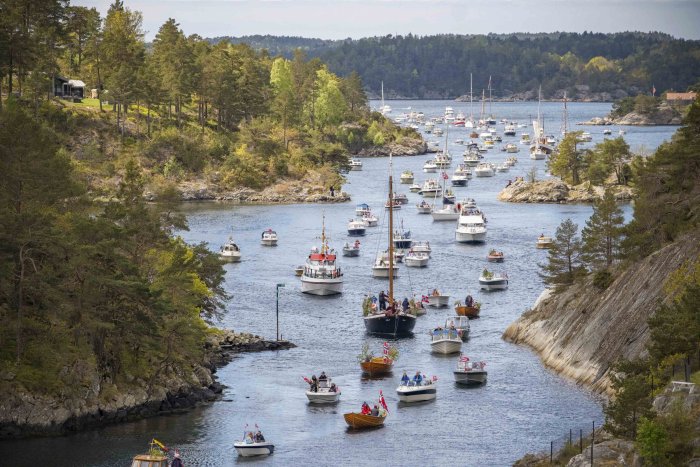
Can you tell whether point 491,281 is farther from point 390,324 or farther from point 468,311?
point 390,324

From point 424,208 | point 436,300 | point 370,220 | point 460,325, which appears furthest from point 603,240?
point 424,208

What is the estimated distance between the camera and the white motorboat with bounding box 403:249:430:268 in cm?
12950

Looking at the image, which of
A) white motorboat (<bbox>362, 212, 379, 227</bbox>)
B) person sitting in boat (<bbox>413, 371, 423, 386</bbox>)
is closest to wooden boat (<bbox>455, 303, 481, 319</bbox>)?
person sitting in boat (<bbox>413, 371, 423, 386</bbox>)

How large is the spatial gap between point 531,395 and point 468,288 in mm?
39172

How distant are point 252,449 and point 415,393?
47.3 ft

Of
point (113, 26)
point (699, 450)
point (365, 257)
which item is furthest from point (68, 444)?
point (113, 26)

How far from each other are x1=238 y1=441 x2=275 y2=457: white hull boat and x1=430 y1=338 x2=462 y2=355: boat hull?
26.2m

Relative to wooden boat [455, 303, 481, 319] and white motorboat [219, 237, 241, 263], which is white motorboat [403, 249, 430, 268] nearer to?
white motorboat [219, 237, 241, 263]

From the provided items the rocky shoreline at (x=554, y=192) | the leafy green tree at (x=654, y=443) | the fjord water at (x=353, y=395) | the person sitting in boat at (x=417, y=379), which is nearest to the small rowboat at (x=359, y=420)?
the fjord water at (x=353, y=395)

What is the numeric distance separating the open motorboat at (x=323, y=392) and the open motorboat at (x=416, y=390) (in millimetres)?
3891

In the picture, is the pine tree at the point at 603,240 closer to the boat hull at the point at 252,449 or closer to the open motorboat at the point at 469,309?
the open motorboat at the point at 469,309

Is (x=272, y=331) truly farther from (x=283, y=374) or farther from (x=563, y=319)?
(x=563, y=319)

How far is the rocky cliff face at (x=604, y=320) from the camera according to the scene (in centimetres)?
7469

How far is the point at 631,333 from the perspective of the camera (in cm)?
7481
